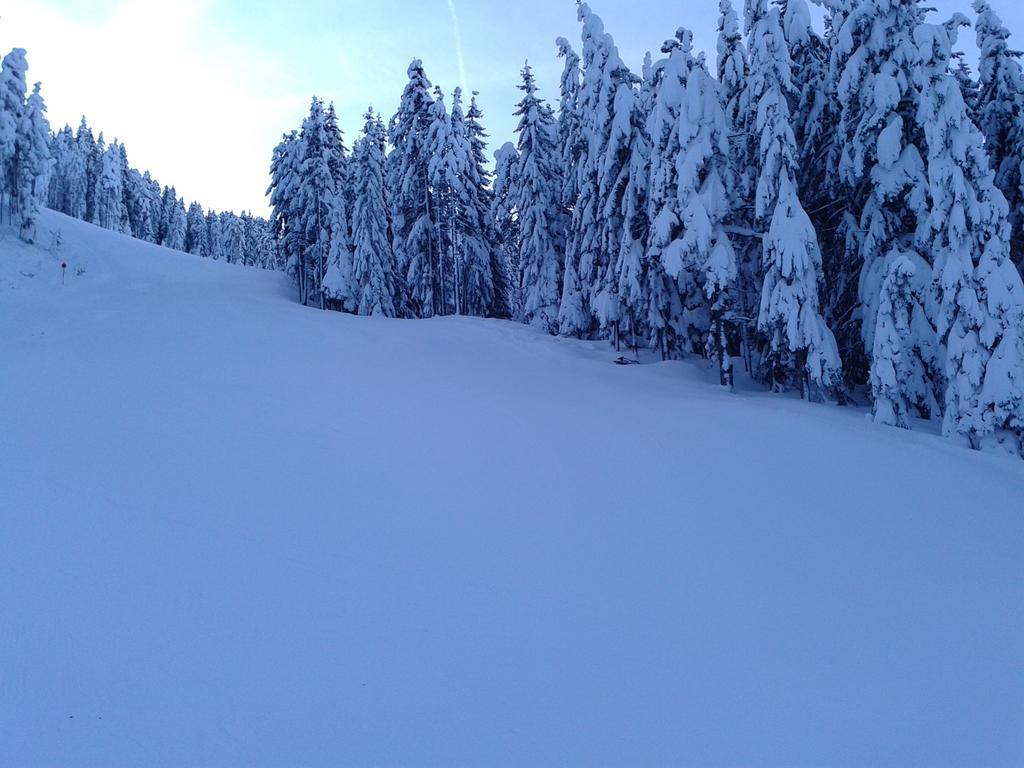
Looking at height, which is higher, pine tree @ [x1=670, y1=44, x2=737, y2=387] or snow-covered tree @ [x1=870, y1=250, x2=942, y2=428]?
pine tree @ [x1=670, y1=44, x2=737, y2=387]

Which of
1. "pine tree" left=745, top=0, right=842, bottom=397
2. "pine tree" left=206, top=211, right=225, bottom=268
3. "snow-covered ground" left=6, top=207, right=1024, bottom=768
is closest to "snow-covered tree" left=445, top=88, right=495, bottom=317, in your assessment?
"pine tree" left=745, top=0, right=842, bottom=397

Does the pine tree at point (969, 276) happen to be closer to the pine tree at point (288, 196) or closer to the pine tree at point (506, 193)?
the pine tree at point (506, 193)

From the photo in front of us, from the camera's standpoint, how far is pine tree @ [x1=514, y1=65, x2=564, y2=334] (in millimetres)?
32312

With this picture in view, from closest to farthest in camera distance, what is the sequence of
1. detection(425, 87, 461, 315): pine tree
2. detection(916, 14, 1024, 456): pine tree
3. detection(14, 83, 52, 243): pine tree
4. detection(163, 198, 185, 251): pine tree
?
1. detection(916, 14, 1024, 456): pine tree
2. detection(425, 87, 461, 315): pine tree
3. detection(14, 83, 52, 243): pine tree
4. detection(163, 198, 185, 251): pine tree

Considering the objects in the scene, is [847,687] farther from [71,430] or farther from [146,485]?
[71,430]

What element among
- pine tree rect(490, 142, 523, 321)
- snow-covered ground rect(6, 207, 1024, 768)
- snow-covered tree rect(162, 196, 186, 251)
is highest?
snow-covered tree rect(162, 196, 186, 251)

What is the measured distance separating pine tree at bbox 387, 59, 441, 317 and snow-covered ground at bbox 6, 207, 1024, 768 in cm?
2645

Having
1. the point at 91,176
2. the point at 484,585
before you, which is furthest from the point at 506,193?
the point at 91,176

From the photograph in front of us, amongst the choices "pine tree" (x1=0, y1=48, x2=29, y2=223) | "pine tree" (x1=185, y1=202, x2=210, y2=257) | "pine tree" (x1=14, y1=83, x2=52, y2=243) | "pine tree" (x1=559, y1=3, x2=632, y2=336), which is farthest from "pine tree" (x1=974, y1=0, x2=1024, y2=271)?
"pine tree" (x1=185, y1=202, x2=210, y2=257)

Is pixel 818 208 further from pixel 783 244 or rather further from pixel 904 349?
pixel 904 349

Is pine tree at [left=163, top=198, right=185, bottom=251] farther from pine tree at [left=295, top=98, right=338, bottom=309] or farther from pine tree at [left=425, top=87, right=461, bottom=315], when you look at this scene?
pine tree at [left=425, top=87, right=461, bottom=315]

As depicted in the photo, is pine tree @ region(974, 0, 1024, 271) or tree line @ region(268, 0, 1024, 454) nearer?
tree line @ region(268, 0, 1024, 454)

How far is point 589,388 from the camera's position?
16516 mm

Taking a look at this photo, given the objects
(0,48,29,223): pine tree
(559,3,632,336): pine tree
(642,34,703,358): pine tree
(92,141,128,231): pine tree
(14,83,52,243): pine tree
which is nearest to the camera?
(642,34,703,358): pine tree
